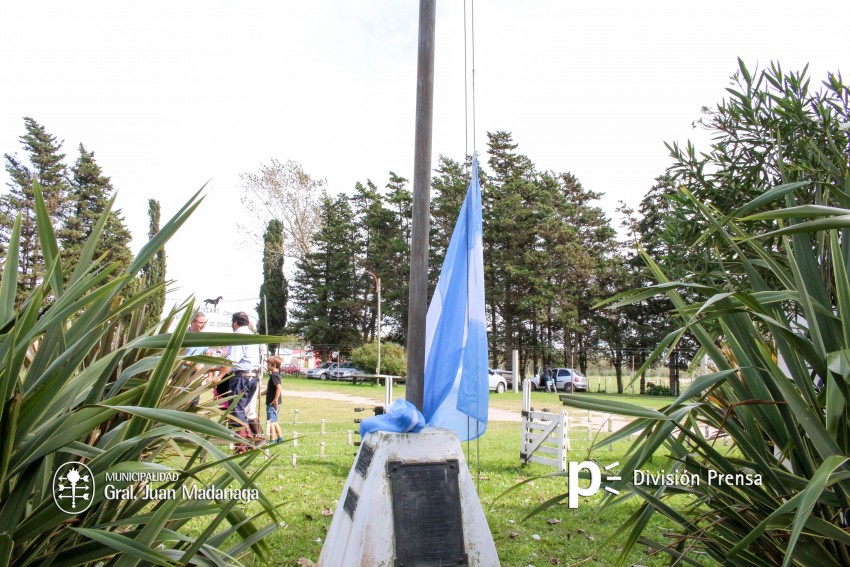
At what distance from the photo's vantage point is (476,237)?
5.20 m

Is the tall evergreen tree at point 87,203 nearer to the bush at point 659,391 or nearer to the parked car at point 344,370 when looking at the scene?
the parked car at point 344,370

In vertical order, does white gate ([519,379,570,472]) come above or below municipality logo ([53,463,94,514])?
below

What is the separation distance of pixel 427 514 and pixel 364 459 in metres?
0.58

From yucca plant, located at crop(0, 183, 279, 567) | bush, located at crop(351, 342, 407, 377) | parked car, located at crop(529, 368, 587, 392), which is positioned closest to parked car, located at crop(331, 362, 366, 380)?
bush, located at crop(351, 342, 407, 377)

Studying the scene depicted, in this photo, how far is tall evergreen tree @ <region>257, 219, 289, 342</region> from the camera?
48031 millimetres

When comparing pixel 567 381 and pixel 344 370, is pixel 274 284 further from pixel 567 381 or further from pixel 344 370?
pixel 567 381

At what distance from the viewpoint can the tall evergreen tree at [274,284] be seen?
4803 cm

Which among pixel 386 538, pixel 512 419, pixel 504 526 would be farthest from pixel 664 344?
pixel 512 419

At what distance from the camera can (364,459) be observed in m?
4.22

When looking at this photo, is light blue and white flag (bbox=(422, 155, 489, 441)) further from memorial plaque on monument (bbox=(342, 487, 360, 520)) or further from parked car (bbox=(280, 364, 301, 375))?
parked car (bbox=(280, 364, 301, 375))

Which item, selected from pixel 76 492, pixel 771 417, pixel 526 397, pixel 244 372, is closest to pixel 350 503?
pixel 76 492

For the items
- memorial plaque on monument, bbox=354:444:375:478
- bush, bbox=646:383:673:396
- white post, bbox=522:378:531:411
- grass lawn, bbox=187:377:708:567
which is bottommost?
grass lawn, bbox=187:377:708:567

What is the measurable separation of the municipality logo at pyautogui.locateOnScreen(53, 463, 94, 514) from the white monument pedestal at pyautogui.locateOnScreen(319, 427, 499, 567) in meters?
2.15

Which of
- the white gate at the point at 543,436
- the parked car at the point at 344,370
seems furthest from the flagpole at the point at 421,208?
the parked car at the point at 344,370
